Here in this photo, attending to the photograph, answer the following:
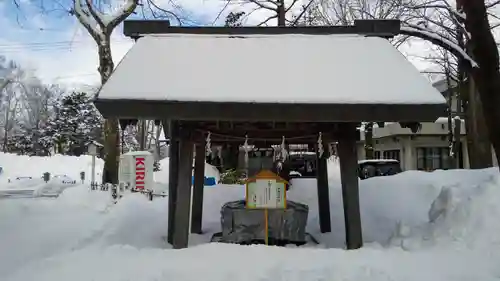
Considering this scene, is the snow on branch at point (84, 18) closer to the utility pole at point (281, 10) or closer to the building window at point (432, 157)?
the utility pole at point (281, 10)

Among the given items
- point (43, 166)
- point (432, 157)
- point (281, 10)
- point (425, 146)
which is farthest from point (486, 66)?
point (43, 166)

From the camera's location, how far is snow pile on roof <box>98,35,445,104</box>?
6.13 meters

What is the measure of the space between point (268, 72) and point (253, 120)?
1.06 metres

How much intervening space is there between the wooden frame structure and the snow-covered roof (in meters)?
0.09

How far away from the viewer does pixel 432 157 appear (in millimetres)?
31391

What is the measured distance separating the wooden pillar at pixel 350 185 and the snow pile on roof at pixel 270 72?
90 cm

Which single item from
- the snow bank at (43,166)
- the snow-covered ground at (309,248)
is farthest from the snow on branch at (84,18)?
the snow bank at (43,166)

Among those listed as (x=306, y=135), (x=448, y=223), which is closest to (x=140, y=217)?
(x=306, y=135)

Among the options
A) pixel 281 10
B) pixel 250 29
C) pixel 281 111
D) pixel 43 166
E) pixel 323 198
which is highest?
pixel 281 10

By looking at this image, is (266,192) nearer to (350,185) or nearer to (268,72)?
(350,185)

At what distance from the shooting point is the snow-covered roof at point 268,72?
20.0ft

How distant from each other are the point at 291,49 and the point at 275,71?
3.03 ft

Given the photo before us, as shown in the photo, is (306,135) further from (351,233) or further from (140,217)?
(140,217)

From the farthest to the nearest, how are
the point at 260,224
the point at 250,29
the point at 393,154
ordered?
the point at 393,154, the point at 250,29, the point at 260,224
